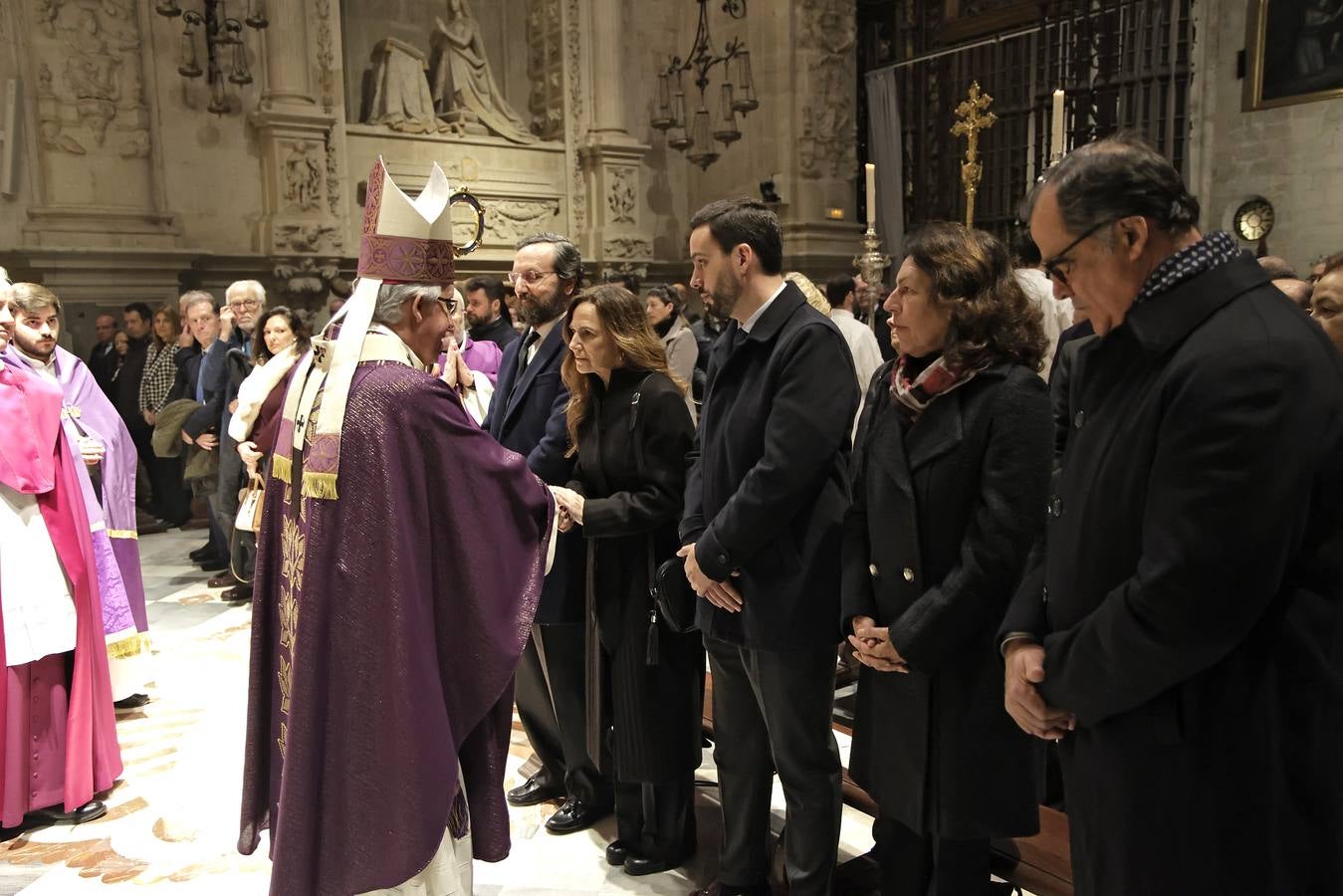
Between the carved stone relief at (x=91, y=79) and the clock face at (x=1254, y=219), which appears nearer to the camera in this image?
the carved stone relief at (x=91, y=79)

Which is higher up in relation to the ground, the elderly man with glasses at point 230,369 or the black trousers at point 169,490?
the elderly man with glasses at point 230,369

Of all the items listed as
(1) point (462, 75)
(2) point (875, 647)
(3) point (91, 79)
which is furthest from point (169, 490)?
(2) point (875, 647)

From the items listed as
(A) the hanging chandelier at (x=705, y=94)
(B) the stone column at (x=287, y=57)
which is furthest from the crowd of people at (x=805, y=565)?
(A) the hanging chandelier at (x=705, y=94)

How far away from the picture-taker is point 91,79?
27.8 ft

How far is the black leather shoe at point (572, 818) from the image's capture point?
331 centimetres

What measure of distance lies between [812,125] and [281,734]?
9780mm

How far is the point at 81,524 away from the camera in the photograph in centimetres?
351

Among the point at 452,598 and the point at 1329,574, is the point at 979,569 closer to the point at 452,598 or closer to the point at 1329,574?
the point at 1329,574

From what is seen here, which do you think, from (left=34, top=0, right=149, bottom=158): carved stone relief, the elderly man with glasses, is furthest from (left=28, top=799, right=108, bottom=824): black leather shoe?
(left=34, top=0, right=149, bottom=158): carved stone relief

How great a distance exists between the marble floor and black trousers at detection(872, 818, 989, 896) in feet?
2.50

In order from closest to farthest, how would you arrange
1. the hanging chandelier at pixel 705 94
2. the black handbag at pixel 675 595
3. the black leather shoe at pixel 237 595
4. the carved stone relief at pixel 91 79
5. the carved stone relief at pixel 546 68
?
the black handbag at pixel 675 595, the black leather shoe at pixel 237 595, the carved stone relief at pixel 91 79, the hanging chandelier at pixel 705 94, the carved stone relief at pixel 546 68

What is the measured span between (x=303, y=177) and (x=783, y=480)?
8345 mm

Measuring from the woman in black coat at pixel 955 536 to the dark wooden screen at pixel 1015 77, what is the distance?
26.0ft

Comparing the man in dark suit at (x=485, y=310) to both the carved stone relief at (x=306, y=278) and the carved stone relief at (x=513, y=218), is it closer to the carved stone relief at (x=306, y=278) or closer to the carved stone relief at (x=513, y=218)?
the carved stone relief at (x=306, y=278)
